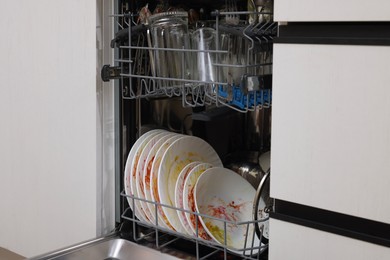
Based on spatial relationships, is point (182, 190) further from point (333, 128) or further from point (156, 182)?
point (333, 128)

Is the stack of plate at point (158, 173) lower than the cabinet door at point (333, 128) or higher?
lower

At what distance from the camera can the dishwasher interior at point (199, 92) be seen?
1188 millimetres

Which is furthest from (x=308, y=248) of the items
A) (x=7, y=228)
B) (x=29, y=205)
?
(x=7, y=228)

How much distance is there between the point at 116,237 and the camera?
1.38 metres

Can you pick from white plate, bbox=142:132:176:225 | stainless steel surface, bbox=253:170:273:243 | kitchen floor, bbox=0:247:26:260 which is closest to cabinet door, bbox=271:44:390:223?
stainless steel surface, bbox=253:170:273:243

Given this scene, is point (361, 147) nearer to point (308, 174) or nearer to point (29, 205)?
point (308, 174)

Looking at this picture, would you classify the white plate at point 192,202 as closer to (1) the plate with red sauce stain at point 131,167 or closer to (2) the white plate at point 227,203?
(2) the white plate at point 227,203

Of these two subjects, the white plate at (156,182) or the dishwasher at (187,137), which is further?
the white plate at (156,182)

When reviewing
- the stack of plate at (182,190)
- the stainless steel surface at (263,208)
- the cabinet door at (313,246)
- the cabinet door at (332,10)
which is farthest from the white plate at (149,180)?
the cabinet door at (332,10)

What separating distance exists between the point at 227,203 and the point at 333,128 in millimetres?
425

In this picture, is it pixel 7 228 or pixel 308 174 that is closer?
pixel 308 174

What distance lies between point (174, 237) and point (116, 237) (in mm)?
137

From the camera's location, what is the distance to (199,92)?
1276 millimetres

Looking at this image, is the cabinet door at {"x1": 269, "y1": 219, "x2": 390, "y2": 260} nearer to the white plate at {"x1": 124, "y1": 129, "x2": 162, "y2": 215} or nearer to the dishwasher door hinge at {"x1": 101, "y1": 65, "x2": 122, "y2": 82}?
the white plate at {"x1": 124, "y1": 129, "x2": 162, "y2": 215}
